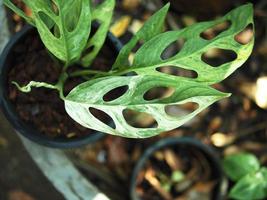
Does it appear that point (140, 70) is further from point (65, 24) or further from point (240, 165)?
point (240, 165)

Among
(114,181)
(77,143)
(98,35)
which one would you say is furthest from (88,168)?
(98,35)

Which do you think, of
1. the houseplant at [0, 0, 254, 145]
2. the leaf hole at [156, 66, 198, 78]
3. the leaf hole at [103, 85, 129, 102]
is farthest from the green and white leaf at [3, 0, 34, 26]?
the leaf hole at [156, 66, 198, 78]

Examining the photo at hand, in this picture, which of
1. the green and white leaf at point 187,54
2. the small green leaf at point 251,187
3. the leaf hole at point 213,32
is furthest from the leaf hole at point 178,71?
the green and white leaf at point 187,54

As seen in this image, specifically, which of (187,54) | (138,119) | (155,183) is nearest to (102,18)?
(187,54)

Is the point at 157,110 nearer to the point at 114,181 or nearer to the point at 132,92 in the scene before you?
the point at 132,92

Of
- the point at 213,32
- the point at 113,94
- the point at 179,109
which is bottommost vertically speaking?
the point at 179,109

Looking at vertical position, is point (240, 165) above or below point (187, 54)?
below

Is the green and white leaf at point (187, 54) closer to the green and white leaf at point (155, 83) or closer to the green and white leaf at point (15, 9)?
the green and white leaf at point (155, 83)
